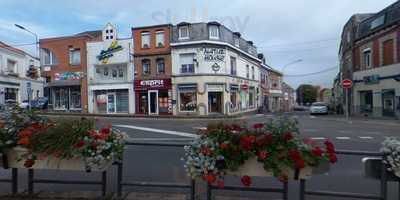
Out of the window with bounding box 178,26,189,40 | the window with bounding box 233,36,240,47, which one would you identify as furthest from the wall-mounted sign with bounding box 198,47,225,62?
the window with bounding box 233,36,240,47

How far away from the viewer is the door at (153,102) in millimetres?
34125

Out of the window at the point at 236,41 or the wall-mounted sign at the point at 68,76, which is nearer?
the wall-mounted sign at the point at 68,76

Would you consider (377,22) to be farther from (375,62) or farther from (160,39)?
(160,39)

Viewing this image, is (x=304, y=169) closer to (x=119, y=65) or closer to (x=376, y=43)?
(x=376, y=43)

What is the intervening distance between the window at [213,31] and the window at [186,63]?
2683 mm

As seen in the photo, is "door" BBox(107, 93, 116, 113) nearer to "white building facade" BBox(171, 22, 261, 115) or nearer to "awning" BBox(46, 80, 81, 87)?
"awning" BBox(46, 80, 81, 87)

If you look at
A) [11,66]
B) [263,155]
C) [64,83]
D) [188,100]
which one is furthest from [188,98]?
[263,155]

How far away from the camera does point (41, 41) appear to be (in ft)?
128

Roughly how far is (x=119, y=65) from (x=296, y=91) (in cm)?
8522

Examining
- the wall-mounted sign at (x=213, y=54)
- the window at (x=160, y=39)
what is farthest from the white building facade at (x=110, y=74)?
the wall-mounted sign at (x=213, y=54)

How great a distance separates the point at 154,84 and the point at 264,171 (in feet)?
98.3

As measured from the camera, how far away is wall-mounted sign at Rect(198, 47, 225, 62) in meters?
32.8

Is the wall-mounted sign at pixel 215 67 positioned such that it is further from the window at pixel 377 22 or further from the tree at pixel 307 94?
the tree at pixel 307 94

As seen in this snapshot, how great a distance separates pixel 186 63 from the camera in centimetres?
3331
